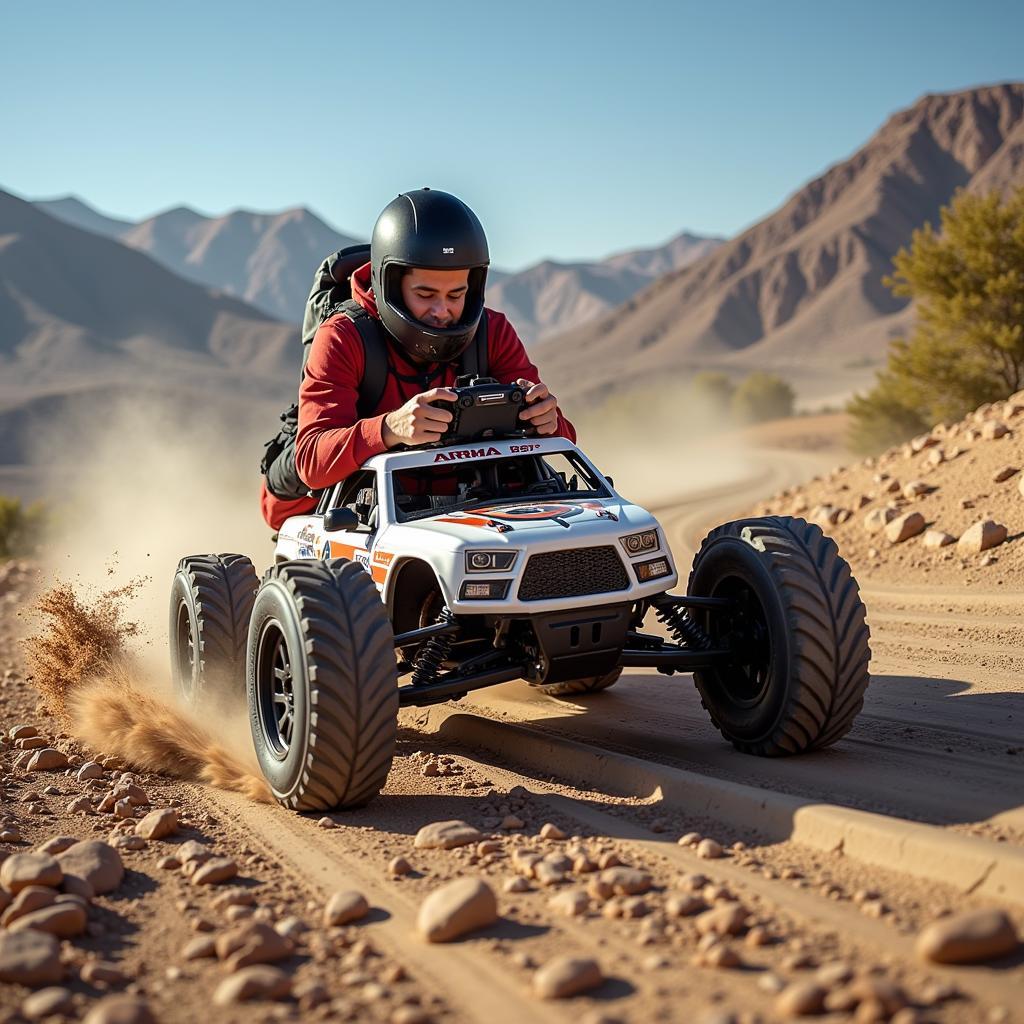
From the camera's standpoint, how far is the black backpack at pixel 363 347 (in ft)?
24.7

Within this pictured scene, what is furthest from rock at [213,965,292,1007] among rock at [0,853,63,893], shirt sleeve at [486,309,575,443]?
shirt sleeve at [486,309,575,443]

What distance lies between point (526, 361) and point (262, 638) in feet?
9.72

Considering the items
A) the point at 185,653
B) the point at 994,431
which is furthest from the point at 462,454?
the point at 994,431

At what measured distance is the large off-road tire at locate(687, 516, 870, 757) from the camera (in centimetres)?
570

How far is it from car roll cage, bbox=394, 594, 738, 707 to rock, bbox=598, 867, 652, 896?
1591 millimetres

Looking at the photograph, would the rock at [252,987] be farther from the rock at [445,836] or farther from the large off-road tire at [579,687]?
the large off-road tire at [579,687]

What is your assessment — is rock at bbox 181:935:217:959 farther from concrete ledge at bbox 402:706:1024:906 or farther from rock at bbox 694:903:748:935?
concrete ledge at bbox 402:706:1024:906

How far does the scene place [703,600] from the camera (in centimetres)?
626

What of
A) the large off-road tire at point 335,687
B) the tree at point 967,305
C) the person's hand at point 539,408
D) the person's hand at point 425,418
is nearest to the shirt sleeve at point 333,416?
the person's hand at point 425,418

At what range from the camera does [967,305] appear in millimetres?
26578

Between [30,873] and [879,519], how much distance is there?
10.8m

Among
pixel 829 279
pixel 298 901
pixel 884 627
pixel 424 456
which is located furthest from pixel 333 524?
pixel 829 279

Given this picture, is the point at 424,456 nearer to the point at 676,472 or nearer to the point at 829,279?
the point at 676,472

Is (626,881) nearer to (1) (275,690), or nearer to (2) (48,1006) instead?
(2) (48,1006)
